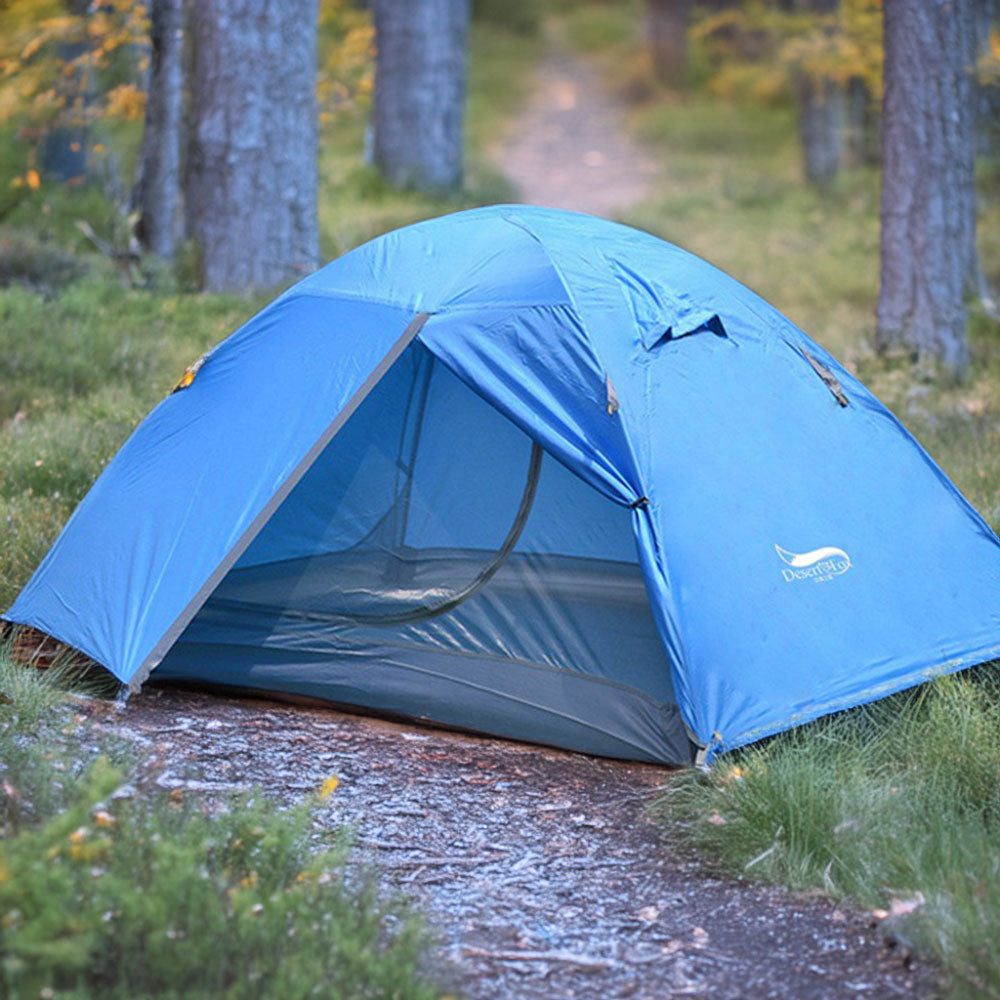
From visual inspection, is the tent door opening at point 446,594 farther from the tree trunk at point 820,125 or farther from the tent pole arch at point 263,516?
the tree trunk at point 820,125

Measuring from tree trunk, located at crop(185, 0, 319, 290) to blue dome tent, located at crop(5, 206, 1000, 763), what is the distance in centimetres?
318

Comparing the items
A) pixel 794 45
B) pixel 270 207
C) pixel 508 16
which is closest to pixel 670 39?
pixel 508 16

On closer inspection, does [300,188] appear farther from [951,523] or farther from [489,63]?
[489,63]

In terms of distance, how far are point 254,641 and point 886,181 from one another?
5447 millimetres

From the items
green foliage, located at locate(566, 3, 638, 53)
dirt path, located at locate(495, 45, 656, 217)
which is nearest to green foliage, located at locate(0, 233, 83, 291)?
dirt path, located at locate(495, 45, 656, 217)

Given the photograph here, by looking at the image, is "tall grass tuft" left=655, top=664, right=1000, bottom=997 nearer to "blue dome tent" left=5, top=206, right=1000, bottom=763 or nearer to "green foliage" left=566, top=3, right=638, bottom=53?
"blue dome tent" left=5, top=206, right=1000, bottom=763

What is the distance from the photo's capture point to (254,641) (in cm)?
473

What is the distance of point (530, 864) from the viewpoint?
3449mm

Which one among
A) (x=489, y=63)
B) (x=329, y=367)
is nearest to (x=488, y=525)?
(x=329, y=367)

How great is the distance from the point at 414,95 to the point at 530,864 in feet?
38.9

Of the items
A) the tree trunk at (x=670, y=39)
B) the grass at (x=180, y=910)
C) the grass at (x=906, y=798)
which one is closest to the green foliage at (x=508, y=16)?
the tree trunk at (x=670, y=39)

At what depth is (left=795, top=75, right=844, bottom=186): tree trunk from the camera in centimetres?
1784

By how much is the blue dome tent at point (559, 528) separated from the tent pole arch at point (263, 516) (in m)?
0.01

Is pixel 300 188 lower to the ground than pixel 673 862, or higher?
higher
